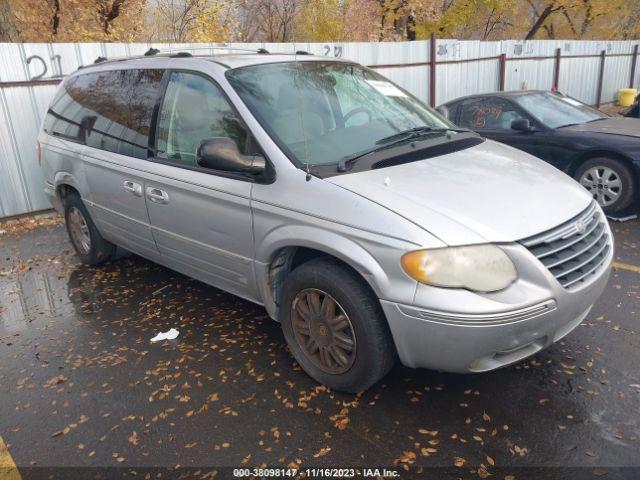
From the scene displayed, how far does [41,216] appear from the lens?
25.4ft

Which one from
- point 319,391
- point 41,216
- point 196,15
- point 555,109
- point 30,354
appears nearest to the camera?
point 319,391

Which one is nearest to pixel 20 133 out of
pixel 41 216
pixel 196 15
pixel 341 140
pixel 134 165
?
pixel 41 216

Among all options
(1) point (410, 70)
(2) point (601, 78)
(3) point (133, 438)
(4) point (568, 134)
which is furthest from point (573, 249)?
(2) point (601, 78)

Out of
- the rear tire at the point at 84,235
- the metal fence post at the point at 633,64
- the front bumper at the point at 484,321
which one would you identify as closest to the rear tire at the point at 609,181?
the front bumper at the point at 484,321

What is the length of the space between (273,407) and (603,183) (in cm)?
512

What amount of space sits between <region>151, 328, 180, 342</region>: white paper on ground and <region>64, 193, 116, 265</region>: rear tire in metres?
1.72

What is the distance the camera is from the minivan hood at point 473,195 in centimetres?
261

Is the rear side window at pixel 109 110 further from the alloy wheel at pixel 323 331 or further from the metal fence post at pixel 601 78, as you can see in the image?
the metal fence post at pixel 601 78

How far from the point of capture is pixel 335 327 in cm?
299

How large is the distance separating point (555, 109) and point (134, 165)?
18.7 ft

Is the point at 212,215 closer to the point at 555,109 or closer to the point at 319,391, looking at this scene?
the point at 319,391

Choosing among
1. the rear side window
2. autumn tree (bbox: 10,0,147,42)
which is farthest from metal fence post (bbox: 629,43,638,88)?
the rear side window

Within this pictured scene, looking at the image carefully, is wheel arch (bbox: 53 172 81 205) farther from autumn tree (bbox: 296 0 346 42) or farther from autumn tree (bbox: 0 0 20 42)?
autumn tree (bbox: 296 0 346 42)

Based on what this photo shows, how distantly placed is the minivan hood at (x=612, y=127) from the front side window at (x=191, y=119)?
493cm
